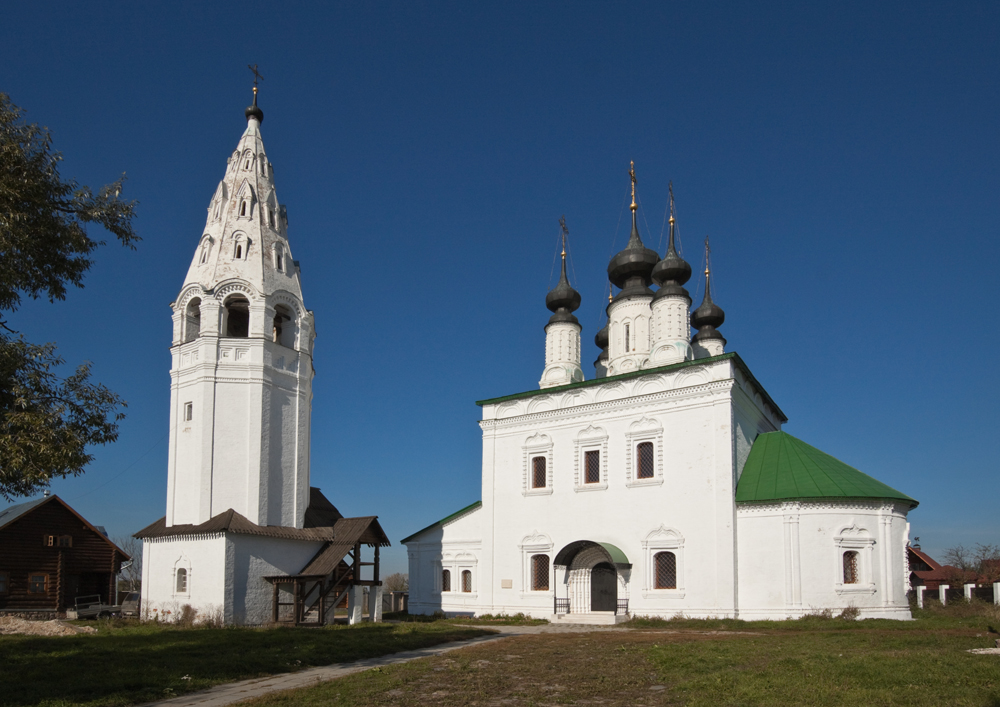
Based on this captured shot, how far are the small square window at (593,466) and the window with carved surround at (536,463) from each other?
1.20m

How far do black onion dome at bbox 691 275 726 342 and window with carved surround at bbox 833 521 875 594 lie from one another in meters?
10.7

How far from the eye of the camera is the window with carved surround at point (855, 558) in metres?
20.0

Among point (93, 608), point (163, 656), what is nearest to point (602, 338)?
point (93, 608)

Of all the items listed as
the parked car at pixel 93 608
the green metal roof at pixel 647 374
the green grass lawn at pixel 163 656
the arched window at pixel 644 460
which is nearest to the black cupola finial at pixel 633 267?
the green metal roof at pixel 647 374

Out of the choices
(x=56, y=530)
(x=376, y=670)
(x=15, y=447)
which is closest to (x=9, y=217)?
(x=15, y=447)

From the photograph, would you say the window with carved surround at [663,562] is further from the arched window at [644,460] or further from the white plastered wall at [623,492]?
the arched window at [644,460]

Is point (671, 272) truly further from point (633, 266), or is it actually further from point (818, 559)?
point (818, 559)

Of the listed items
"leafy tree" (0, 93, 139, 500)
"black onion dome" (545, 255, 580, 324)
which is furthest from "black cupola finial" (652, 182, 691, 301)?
"leafy tree" (0, 93, 139, 500)

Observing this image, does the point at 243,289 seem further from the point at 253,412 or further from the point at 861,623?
the point at 861,623

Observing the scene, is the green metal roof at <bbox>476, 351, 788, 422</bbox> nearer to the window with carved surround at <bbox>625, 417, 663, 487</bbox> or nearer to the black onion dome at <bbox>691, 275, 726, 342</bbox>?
the window with carved surround at <bbox>625, 417, 663, 487</bbox>

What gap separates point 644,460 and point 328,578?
9.18 metres

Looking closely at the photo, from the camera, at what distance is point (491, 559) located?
80.7ft

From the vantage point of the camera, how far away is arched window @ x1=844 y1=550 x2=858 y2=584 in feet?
66.1

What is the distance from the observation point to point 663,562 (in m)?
21.5
